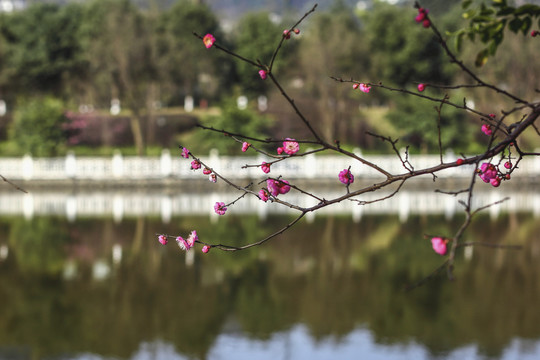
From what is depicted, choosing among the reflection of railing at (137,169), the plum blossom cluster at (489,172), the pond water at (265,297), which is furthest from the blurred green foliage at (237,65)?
the plum blossom cluster at (489,172)

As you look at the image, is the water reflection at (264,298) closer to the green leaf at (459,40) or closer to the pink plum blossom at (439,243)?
the green leaf at (459,40)

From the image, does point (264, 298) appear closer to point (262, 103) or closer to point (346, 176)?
point (346, 176)

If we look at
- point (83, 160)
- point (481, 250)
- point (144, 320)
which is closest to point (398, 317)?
point (144, 320)

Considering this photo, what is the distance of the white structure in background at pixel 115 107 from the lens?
49.6 m

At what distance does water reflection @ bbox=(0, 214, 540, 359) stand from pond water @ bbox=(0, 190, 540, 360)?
0.03m

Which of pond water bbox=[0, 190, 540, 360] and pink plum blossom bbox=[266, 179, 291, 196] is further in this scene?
pond water bbox=[0, 190, 540, 360]

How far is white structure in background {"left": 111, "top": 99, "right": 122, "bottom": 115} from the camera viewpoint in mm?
49578

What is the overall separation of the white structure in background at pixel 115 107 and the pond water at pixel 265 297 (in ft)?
105

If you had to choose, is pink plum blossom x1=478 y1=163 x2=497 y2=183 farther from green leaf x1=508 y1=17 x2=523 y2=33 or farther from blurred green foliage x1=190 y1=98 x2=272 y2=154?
blurred green foliage x1=190 y1=98 x2=272 y2=154

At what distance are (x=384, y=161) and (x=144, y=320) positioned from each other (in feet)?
82.5

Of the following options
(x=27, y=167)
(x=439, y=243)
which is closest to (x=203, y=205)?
(x=27, y=167)

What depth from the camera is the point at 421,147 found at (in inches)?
1655

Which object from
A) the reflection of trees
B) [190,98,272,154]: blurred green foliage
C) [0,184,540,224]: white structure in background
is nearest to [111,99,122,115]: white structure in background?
[190,98,272,154]: blurred green foliage

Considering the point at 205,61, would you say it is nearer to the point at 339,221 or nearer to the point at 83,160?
the point at 83,160
